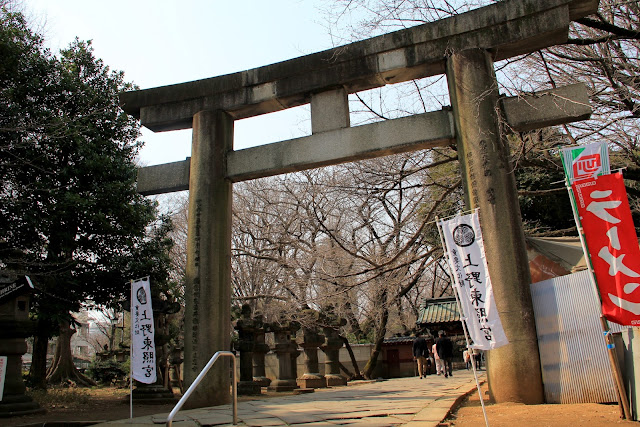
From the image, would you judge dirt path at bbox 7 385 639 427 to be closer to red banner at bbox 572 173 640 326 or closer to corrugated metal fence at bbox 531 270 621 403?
corrugated metal fence at bbox 531 270 621 403

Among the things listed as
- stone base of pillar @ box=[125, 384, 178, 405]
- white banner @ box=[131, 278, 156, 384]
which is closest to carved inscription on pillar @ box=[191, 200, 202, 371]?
white banner @ box=[131, 278, 156, 384]

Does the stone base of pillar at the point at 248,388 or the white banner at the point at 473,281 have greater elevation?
the white banner at the point at 473,281

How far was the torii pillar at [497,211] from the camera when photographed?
6.51 meters

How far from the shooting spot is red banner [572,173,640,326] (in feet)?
15.9

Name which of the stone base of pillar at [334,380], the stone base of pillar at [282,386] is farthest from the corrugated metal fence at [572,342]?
the stone base of pillar at [334,380]

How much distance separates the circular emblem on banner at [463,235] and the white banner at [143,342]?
5.63 meters

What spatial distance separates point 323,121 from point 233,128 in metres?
2.16

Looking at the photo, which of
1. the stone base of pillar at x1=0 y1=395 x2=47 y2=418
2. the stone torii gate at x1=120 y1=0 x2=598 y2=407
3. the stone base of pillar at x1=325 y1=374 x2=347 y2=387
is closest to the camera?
the stone torii gate at x1=120 y1=0 x2=598 y2=407

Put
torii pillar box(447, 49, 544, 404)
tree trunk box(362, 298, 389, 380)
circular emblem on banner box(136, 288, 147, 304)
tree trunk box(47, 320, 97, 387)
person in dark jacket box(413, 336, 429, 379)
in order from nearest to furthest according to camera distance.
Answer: torii pillar box(447, 49, 544, 404), circular emblem on banner box(136, 288, 147, 304), person in dark jacket box(413, 336, 429, 379), tree trunk box(47, 320, 97, 387), tree trunk box(362, 298, 389, 380)

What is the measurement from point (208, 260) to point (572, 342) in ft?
19.4

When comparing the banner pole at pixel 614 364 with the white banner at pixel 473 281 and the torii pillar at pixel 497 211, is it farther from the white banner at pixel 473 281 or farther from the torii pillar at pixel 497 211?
the torii pillar at pixel 497 211

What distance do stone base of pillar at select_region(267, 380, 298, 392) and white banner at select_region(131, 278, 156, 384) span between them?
18.4 ft

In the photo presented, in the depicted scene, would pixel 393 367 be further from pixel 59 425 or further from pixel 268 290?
pixel 59 425

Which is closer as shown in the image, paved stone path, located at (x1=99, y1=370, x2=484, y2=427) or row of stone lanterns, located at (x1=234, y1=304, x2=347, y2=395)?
paved stone path, located at (x1=99, y1=370, x2=484, y2=427)
